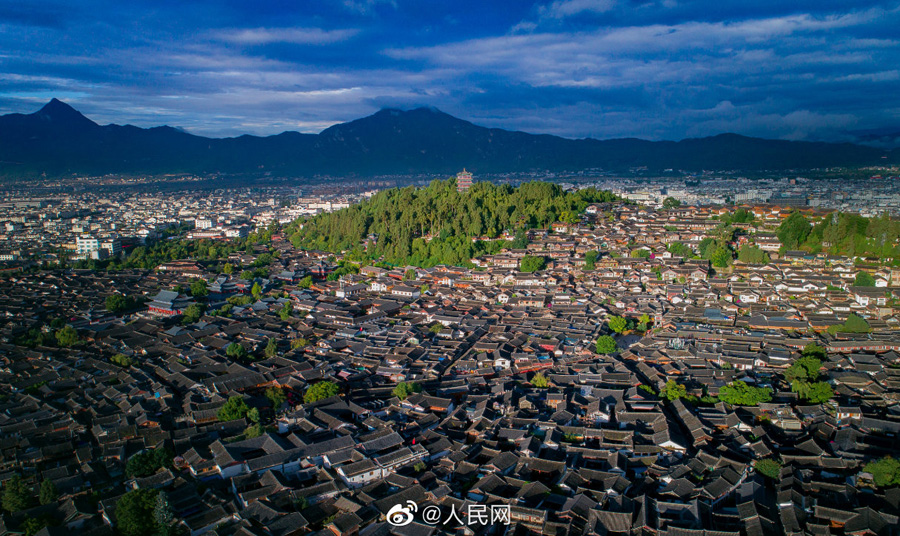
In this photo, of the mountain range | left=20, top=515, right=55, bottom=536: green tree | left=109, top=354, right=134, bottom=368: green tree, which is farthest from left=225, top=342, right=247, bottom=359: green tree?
the mountain range

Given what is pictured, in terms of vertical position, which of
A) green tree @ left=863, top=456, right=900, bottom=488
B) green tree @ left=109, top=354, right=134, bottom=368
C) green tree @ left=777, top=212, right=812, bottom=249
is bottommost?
green tree @ left=109, top=354, right=134, bottom=368

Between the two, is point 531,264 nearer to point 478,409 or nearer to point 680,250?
point 680,250

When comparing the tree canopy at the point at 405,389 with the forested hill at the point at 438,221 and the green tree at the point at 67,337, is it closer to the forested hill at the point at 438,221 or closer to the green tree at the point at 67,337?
the green tree at the point at 67,337

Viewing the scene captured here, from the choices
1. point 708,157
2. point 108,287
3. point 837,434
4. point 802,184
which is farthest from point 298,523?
point 708,157

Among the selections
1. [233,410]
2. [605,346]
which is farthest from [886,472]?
[233,410]

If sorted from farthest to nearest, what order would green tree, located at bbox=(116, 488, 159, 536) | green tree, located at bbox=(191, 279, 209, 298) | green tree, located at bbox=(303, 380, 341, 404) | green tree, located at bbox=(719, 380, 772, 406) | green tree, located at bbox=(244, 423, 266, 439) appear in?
green tree, located at bbox=(191, 279, 209, 298) < green tree, located at bbox=(303, 380, 341, 404) < green tree, located at bbox=(719, 380, 772, 406) < green tree, located at bbox=(244, 423, 266, 439) < green tree, located at bbox=(116, 488, 159, 536)

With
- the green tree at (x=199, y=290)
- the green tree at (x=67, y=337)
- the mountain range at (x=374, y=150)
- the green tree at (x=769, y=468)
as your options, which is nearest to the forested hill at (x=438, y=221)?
the green tree at (x=199, y=290)

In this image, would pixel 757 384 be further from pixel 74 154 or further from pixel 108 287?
pixel 74 154

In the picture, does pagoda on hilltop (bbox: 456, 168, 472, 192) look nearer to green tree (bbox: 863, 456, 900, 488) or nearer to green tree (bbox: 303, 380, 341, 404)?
green tree (bbox: 303, 380, 341, 404)
